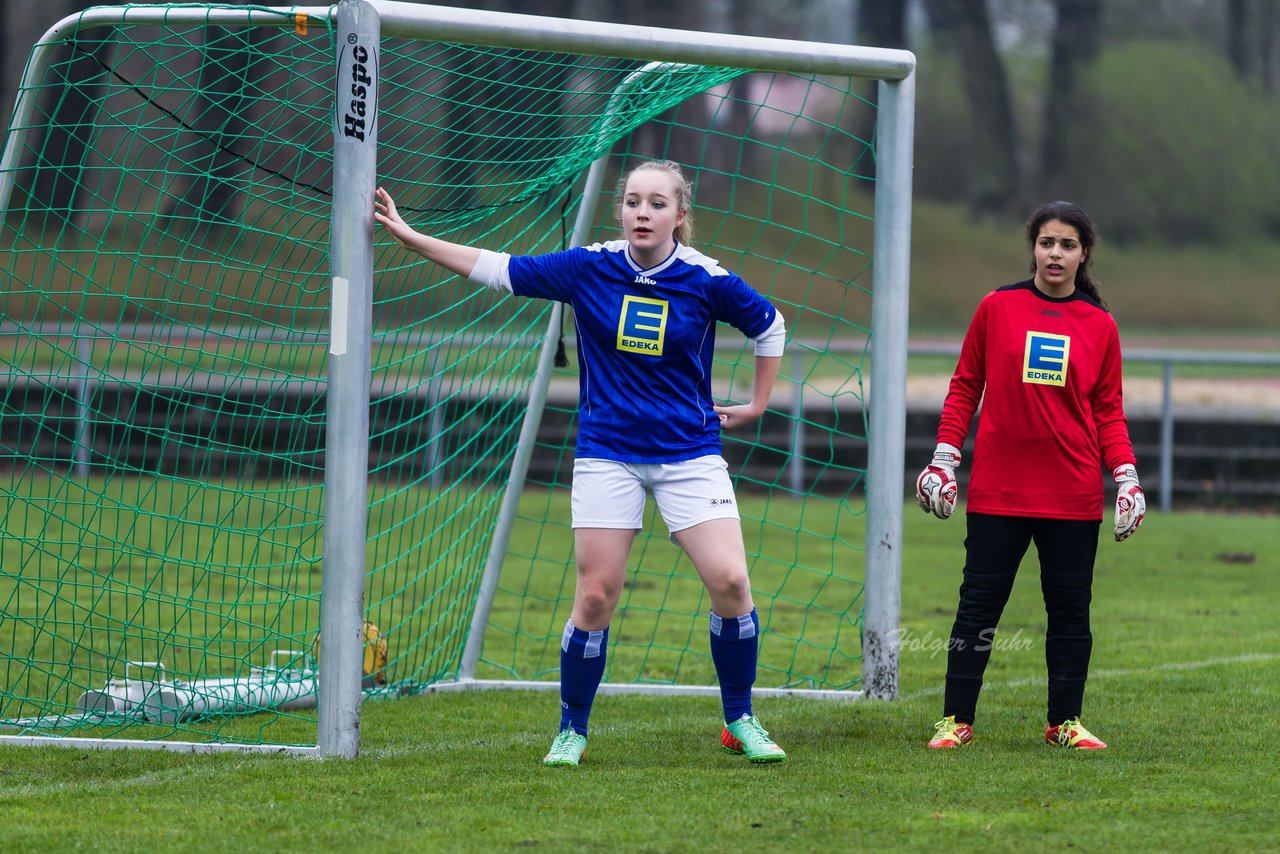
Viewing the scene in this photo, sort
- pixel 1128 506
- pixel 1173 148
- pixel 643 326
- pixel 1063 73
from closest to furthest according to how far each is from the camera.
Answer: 1. pixel 643 326
2. pixel 1128 506
3. pixel 1063 73
4. pixel 1173 148

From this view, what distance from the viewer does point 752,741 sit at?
4.43m

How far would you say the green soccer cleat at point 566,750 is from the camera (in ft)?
14.2

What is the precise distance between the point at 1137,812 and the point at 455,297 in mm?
3911

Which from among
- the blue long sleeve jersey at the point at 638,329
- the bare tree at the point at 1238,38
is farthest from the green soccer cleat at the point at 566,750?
the bare tree at the point at 1238,38

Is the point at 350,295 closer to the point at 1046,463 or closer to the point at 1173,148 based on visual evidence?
the point at 1046,463

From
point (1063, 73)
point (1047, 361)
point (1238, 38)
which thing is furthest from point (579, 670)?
point (1238, 38)

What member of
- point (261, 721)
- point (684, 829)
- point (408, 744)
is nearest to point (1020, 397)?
point (684, 829)

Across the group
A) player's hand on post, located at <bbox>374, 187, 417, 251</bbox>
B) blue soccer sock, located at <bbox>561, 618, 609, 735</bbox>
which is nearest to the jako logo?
player's hand on post, located at <bbox>374, 187, 417, 251</bbox>

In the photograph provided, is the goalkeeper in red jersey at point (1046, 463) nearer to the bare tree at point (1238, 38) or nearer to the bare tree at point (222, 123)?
the bare tree at point (222, 123)

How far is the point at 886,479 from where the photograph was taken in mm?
5453

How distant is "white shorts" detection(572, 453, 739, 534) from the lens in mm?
4227

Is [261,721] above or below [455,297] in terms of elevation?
below

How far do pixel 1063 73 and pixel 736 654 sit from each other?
114 ft

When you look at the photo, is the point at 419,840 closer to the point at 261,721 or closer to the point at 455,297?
the point at 261,721
